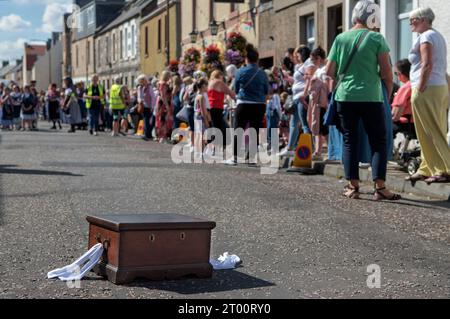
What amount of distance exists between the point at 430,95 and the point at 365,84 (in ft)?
2.96

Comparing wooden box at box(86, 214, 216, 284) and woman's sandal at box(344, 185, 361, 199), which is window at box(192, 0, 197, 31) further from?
wooden box at box(86, 214, 216, 284)

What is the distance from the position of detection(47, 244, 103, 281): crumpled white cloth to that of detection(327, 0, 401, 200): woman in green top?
479 centimetres

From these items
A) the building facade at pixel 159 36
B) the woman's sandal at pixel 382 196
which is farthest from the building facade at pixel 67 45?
the woman's sandal at pixel 382 196

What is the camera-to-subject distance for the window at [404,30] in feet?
54.1

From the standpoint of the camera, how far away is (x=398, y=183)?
34.9 ft

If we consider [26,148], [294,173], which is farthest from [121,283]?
[26,148]

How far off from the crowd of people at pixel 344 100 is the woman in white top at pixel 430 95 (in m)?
0.01

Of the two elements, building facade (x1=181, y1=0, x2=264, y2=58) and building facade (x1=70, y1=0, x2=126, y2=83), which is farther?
building facade (x1=70, y1=0, x2=126, y2=83)

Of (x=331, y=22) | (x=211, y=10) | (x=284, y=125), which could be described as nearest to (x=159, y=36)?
(x=211, y=10)

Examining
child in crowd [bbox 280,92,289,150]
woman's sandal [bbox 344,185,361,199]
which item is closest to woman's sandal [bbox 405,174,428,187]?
woman's sandal [bbox 344,185,361,199]

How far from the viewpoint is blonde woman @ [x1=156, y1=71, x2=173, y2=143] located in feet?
72.0

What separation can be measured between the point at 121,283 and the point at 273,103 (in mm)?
11875

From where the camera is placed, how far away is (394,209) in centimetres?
880
